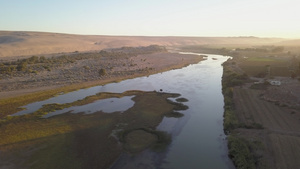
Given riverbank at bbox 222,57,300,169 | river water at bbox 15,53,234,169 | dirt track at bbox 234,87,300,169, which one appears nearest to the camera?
dirt track at bbox 234,87,300,169

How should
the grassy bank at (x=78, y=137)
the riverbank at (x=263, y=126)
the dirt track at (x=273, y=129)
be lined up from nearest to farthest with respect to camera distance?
the dirt track at (x=273, y=129)
the riverbank at (x=263, y=126)
the grassy bank at (x=78, y=137)

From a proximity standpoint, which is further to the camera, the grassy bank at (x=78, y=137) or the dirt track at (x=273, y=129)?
the grassy bank at (x=78, y=137)

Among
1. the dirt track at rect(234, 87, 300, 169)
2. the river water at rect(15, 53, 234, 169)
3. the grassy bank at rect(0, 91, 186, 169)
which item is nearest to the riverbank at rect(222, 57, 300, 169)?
the dirt track at rect(234, 87, 300, 169)

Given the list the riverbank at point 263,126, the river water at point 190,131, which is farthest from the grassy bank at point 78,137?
the riverbank at point 263,126

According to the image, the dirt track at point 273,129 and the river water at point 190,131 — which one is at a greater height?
the dirt track at point 273,129

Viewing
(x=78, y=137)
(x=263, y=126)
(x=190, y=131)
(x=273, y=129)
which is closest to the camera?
(x=78, y=137)

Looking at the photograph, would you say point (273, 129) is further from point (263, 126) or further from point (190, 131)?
point (190, 131)

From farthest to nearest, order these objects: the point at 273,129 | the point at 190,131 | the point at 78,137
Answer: the point at 190,131 → the point at 273,129 → the point at 78,137

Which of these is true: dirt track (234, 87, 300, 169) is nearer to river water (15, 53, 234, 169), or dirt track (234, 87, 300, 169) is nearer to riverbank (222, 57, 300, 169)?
riverbank (222, 57, 300, 169)

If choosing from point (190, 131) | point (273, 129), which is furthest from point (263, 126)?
point (190, 131)

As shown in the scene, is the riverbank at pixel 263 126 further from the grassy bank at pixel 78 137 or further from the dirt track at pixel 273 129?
the grassy bank at pixel 78 137

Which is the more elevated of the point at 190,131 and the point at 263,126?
the point at 263,126

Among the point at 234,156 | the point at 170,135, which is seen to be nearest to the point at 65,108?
the point at 170,135
